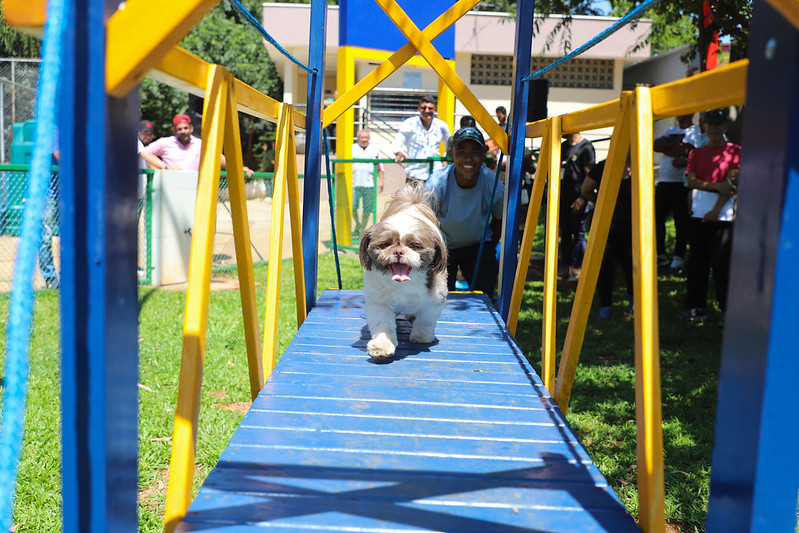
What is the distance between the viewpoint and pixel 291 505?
187cm

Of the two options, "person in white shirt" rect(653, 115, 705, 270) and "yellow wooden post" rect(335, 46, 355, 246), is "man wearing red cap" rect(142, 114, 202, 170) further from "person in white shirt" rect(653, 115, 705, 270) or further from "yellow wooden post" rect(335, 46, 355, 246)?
"person in white shirt" rect(653, 115, 705, 270)

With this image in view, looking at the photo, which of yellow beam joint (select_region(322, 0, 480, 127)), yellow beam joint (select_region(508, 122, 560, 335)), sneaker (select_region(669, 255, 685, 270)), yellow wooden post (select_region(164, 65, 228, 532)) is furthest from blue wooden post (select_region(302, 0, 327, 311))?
sneaker (select_region(669, 255, 685, 270))

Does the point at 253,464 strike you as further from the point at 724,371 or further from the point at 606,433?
the point at 606,433

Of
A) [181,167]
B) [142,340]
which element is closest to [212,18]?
[181,167]

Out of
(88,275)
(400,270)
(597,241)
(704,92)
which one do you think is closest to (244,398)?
(400,270)

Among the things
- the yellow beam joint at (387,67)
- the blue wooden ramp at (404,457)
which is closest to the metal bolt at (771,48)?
the blue wooden ramp at (404,457)

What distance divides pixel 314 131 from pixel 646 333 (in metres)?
2.98

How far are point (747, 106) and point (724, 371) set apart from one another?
1.81 ft

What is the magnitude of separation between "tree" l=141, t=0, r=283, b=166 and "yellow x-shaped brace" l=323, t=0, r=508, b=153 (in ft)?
55.0

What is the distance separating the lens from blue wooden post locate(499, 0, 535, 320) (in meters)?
4.29

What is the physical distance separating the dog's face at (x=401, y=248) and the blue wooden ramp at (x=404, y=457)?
1.74 feet

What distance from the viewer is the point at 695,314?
672 cm

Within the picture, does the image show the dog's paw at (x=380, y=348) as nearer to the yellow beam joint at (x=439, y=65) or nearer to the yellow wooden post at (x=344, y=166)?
the yellow beam joint at (x=439, y=65)

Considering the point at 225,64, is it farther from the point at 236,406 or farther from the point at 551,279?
the point at 551,279
